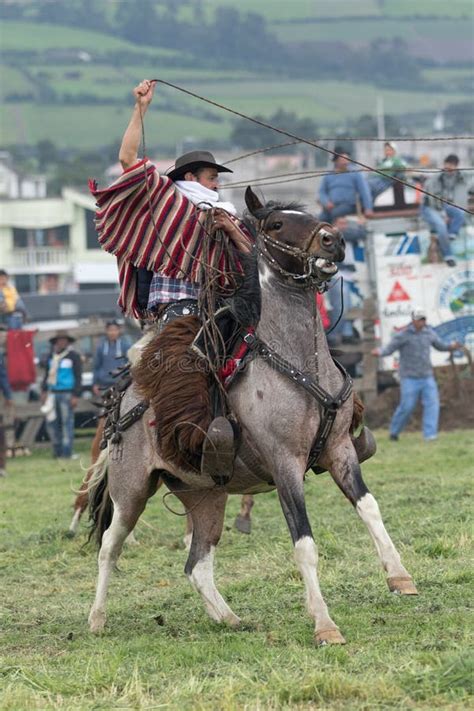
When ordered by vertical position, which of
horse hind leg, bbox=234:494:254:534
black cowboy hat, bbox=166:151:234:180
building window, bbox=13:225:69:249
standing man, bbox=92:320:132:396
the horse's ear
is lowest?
horse hind leg, bbox=234:494:254:534

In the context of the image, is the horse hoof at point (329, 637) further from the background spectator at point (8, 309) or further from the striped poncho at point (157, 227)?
the background spectator at point (8, 309)

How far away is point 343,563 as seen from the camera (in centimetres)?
1066

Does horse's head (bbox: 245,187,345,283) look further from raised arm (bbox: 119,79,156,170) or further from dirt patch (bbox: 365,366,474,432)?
dirt patch (bbox: 365,366,474,432)

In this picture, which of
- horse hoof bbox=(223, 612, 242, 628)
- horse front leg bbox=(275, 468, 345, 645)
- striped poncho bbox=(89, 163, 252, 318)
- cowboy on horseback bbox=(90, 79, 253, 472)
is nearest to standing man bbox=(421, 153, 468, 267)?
cowboy on horseback bbox=(90, 79, 253, 472)

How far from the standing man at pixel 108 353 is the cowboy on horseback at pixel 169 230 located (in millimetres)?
12096

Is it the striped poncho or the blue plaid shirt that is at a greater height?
the striped poncho

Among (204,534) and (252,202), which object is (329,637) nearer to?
(204,534)

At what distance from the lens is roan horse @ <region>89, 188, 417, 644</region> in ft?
26.8

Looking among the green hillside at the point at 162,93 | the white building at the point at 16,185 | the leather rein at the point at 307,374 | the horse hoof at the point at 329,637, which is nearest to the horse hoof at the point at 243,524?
the leather rein at the point at 307,374

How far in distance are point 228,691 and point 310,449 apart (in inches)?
79.0

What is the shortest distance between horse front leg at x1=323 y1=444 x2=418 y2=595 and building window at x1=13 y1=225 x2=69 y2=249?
8181 centimetres

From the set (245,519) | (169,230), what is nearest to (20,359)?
(245,519)

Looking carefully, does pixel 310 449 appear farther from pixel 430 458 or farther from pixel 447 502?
pixel 430 458

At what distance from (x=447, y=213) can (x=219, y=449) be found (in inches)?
612
